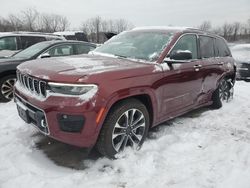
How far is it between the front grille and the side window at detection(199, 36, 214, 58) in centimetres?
313

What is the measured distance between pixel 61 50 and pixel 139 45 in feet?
10.4

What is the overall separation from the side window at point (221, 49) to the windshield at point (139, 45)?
6.19ft

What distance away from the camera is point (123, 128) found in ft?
11.8

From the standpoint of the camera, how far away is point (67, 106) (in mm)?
3016

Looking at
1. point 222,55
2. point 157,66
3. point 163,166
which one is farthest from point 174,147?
point 222,55

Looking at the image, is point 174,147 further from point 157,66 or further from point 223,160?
point 157,66

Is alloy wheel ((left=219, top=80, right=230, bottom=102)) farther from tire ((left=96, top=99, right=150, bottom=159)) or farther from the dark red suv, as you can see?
tire ((left=96, top=99, right=150, bottom=159))

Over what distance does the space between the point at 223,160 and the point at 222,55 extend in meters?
3.10

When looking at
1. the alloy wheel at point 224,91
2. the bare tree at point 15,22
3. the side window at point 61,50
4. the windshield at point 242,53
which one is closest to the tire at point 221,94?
the alloy wheel at point 224,91

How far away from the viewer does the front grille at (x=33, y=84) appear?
10.6 feet

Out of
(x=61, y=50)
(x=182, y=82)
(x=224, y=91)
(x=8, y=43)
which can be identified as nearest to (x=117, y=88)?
(x=182, y=82)

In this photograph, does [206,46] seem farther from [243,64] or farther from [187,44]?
[243,64]

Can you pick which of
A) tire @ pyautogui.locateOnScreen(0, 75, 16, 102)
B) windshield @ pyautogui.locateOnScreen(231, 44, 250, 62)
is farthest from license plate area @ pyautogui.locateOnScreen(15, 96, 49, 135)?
windshield @ pyautogui.locateOnScreen(231, 44, 250, 62)

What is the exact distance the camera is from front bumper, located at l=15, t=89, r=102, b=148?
3.03 m
